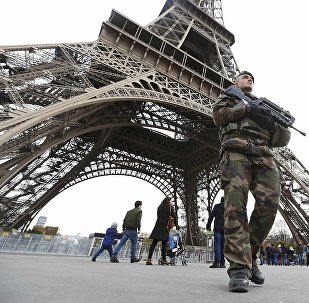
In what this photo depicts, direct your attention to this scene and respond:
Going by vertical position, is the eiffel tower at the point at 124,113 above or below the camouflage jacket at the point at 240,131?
above

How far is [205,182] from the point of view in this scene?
1085 inches

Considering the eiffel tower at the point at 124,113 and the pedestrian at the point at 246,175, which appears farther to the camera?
the eiffel tower at the point at 124,113

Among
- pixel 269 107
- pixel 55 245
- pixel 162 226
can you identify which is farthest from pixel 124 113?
pixel 269 107

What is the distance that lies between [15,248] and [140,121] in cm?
1050

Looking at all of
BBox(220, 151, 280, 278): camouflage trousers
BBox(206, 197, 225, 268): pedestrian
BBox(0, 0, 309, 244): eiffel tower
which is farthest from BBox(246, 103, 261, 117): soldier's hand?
BBox(0, 0, 309, 244): eiffel tower

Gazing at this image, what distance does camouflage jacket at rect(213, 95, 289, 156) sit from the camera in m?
2.61

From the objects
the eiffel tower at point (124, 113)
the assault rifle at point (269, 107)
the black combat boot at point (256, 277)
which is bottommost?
the black combat boot at point (256, 277)

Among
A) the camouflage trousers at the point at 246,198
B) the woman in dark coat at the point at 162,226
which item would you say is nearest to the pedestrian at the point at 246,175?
the camouflage trousers at the point at 246,198

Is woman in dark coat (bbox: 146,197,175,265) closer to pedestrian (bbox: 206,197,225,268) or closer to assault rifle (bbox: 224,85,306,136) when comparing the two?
pedestrian (bbox: 206,197,225,268)

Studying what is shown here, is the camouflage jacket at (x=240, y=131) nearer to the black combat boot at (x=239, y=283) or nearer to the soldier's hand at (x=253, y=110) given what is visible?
the soldier's hand at (x=253, y=110)

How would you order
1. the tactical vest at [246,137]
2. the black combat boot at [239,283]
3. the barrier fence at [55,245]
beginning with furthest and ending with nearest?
the barrier fence at [55,245] < the tactical vest at [246,137] < the black combat boot at [239,283]

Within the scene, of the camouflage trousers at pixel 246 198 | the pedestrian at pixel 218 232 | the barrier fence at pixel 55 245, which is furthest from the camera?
the barrier fence at pixel 55 245

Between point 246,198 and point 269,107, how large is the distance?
1036 mm

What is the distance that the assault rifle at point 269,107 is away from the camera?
110 inches
